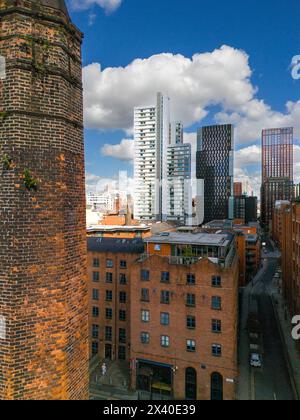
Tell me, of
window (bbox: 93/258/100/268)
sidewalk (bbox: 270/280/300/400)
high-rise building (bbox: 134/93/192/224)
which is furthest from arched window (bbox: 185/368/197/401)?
A: high-rise building (bbox: 134/93/192/224)

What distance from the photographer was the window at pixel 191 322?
1017 inches

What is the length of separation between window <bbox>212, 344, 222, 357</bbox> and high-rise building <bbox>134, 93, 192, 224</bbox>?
82.2m

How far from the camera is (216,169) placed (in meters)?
138

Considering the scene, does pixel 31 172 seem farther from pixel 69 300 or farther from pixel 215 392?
pixel 215 392

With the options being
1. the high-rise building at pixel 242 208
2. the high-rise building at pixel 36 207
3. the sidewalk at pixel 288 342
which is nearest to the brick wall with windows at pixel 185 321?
the sidewalk at pixel 288 342

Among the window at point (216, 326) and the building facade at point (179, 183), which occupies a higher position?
the building facade at point (179, 183)

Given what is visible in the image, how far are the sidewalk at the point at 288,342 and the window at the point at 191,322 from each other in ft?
35.3

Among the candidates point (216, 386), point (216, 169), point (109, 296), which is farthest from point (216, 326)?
point (216, 169)

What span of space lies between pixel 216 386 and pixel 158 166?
97.1 meters

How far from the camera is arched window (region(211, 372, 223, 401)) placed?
992 inches

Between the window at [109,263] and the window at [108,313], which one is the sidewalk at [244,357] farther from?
the window at [109,263]

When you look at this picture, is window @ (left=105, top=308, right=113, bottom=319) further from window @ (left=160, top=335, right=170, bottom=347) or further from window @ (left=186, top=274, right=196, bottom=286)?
window @ (left=186, top=274, right=196, bottom=286)

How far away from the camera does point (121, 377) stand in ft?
99.3
